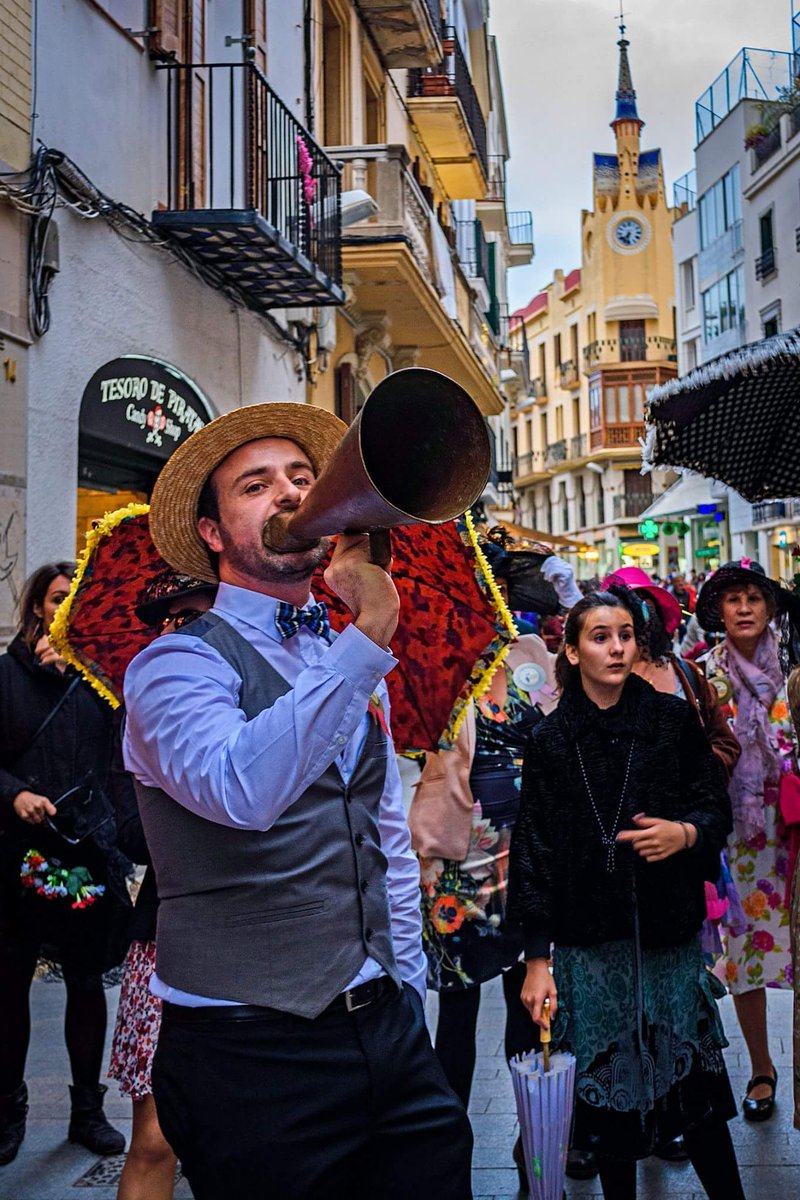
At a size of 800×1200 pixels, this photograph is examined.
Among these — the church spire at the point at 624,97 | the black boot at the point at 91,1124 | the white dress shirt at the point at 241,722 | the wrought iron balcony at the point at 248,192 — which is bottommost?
the black boot at the point at 91,1124

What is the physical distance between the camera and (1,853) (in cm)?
459

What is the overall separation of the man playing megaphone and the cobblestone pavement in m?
2.08

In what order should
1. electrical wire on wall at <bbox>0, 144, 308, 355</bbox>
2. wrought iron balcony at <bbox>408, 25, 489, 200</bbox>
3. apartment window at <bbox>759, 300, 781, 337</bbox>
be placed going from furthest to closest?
apartment window at <bbox>759, 300, 781, 337</bbox>
wrought iron balcony at <bbox>408, 25, 489, 200</bbox>
electrical wire on wall at <bbox>0, 144, 308, 355</bbox>

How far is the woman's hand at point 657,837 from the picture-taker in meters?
3.54

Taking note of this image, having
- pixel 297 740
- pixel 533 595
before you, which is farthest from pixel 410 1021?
pixel 533 595

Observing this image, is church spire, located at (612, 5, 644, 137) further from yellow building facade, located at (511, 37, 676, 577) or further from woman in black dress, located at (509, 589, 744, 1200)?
woman in black dress, located at (509, 589, 744, 1200)

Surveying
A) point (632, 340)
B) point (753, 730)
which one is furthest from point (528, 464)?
point (753, 730)

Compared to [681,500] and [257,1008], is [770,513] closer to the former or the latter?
[681,500]

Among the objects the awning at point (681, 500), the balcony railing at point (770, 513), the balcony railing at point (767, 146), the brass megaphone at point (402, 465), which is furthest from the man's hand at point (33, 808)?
the balcony railing at point (767, 146)

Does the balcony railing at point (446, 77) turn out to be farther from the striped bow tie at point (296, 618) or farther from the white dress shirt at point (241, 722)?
the white dress shirt at point (241, 722)

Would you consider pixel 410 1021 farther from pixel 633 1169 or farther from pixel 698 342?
pixel 698 342

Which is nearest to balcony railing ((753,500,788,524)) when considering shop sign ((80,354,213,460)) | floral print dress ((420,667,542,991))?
shop sign ((80,354,213,460))

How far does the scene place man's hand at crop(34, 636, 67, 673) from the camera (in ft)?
14.9

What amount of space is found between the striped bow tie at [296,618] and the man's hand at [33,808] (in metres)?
2.28
